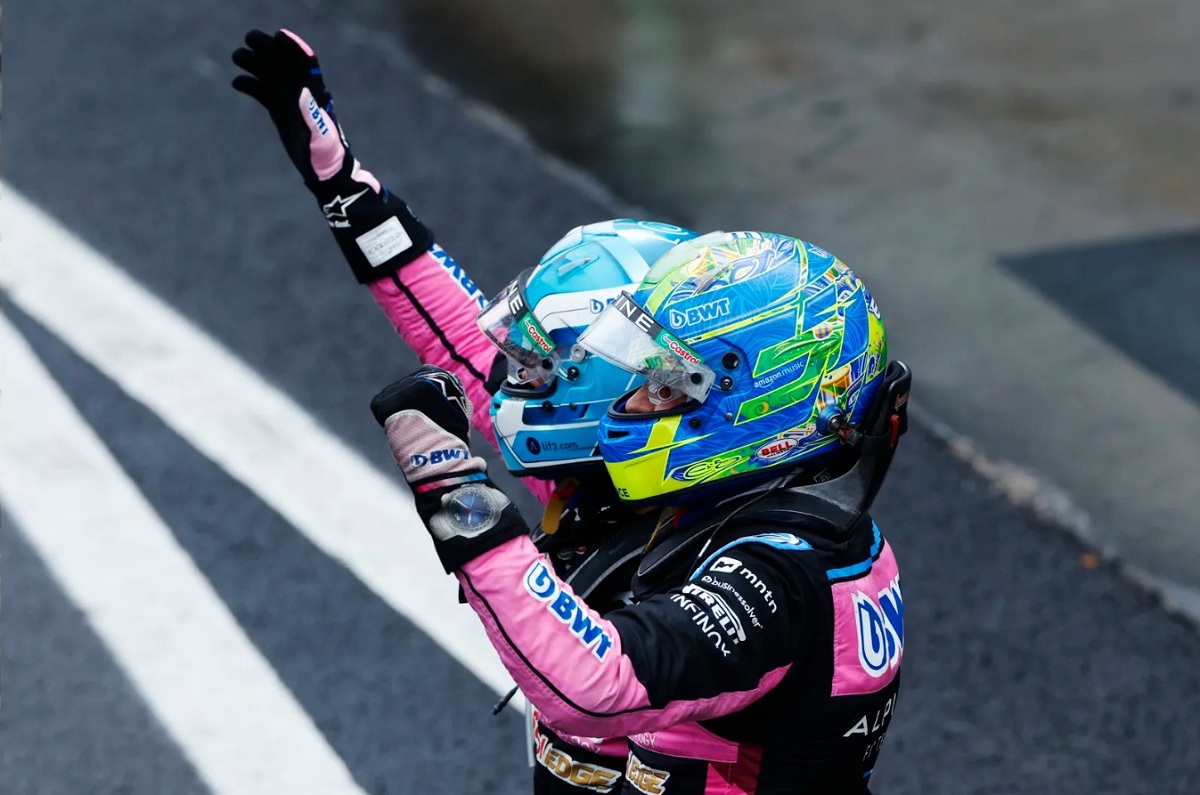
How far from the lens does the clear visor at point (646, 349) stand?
8.62 feet

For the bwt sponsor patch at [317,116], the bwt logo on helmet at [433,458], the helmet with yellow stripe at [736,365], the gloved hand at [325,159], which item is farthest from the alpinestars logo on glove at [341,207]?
the bwt logo on helmet at [433,458]

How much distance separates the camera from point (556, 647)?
2299mm

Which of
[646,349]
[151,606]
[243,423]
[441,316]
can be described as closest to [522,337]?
[646,349]

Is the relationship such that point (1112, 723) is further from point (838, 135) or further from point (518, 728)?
point (838, 135)

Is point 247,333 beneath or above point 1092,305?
above

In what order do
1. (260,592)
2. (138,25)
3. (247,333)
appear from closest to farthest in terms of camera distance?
(260,592) → (247,333) → (138,25)

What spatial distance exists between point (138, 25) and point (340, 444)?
431 centimetres

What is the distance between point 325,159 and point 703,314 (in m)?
1.09

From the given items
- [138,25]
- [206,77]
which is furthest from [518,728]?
[138,25]

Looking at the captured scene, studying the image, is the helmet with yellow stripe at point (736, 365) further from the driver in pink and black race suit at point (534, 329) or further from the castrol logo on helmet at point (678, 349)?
the driver in pink and black race suit at point (534, 329)

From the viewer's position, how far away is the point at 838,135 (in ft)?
26.2

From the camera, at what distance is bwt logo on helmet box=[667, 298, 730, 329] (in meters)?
2.64

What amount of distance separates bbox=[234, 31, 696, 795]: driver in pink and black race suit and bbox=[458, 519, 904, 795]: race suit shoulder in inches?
11.3

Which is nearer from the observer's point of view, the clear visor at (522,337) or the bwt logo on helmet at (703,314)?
the bwt logo on helmet at (703,314)
